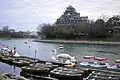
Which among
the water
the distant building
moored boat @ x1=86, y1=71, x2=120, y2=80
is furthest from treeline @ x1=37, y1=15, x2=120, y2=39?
moored boat @ x1=86, y1=71, x2=120, y2=80

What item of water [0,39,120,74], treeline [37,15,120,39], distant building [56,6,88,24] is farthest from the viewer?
distant building [56,6,88,24]

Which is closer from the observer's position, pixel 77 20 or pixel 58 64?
pixel 58 64

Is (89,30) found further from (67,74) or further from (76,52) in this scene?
(67,74)

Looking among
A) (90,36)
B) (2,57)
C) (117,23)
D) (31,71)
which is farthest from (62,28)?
(31,71)

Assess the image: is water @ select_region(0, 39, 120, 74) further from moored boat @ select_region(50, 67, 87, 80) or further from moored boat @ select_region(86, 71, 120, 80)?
moored boat @ select_region(86, 71, 120, 80)

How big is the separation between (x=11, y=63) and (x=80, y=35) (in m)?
47.8

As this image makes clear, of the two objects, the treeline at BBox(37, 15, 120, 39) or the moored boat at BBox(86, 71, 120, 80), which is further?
the treeline at BBox(37, 15, 120, 39)

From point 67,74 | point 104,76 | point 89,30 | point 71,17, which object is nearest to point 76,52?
point 67,74

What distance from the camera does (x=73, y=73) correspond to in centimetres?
1619

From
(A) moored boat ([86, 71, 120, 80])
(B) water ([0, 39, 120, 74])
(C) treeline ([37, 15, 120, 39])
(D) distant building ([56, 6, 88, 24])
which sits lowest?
(B) water ([0, 39, 120, 74])

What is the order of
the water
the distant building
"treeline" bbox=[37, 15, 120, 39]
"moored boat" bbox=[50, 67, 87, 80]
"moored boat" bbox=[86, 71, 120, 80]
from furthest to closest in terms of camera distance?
the distant building, "treeline" bbox=[37, 15, 120, 39], the water, "moored boat" bbox=[50, 67, 87, 80], "moored boat" bbox=[86, 71, 120, 80]

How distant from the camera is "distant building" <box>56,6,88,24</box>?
8431 centimetres

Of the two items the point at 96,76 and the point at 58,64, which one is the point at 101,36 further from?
the point at 96,76

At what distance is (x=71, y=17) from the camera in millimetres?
84938
